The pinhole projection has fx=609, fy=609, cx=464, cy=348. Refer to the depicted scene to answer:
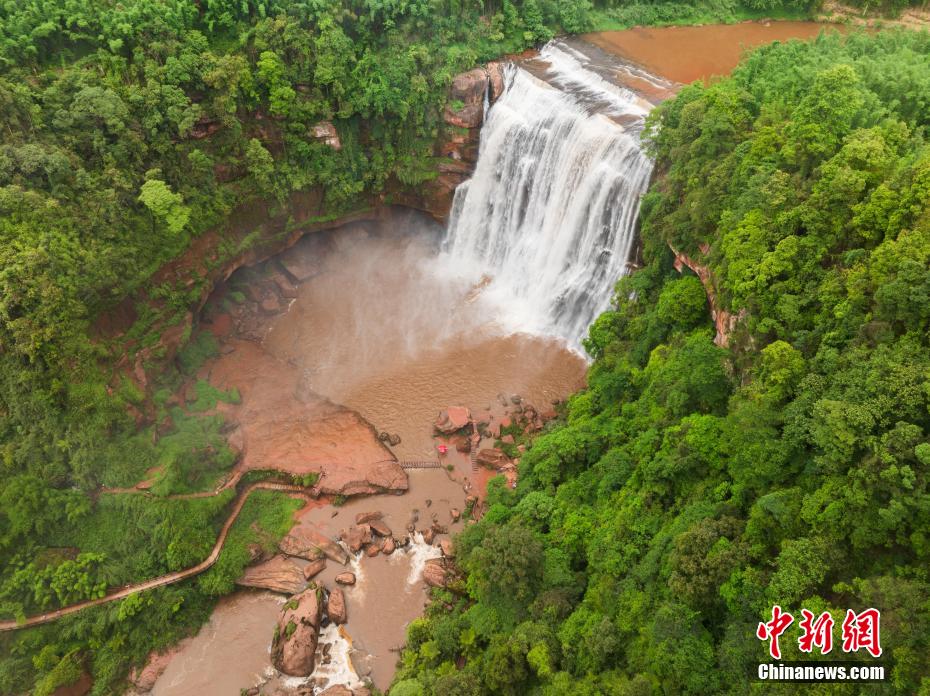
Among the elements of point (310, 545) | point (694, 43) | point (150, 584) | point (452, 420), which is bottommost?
point (150, 584)

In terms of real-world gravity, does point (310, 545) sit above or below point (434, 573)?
below

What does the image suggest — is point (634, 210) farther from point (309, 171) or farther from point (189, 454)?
point (189, 454)

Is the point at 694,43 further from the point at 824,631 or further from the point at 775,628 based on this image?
the point at 824,631

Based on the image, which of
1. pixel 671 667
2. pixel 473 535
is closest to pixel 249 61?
pixel 473 535

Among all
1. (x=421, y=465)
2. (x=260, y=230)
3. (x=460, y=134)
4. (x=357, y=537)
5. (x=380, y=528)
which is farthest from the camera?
(x=460, y=134)

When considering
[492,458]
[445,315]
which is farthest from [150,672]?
[445,315]

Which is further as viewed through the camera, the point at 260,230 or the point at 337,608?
the point at 260,230

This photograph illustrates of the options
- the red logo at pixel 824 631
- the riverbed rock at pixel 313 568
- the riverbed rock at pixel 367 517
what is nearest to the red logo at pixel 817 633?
the red logo at pixel 824 631
